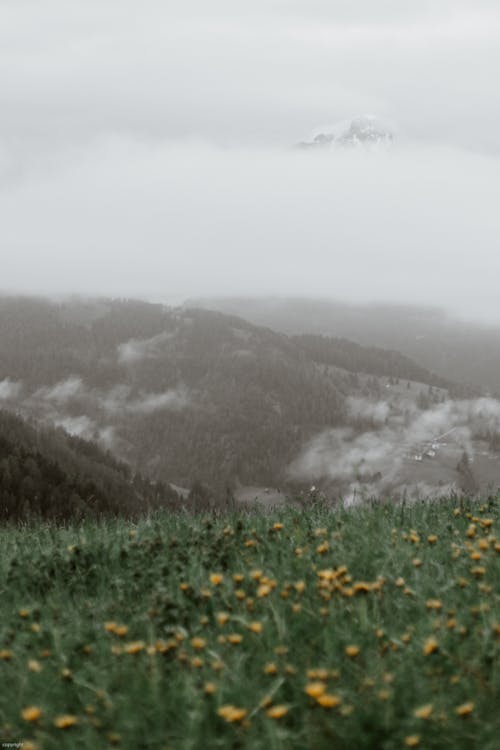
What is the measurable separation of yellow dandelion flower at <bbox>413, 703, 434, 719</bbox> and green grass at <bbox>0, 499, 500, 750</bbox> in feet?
0.27

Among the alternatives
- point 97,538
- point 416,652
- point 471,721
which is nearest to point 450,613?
point 416,652

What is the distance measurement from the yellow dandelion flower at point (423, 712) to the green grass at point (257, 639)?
0.08 metres

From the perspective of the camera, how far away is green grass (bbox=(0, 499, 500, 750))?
15.1ft

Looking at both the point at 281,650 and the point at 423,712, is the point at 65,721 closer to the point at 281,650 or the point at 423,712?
the point at 281,650

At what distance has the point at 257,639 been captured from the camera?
582cm

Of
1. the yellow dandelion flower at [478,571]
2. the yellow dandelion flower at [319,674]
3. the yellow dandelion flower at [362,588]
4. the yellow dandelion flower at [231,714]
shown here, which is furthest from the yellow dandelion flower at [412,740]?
the yellow dandelion flower at [478,571]

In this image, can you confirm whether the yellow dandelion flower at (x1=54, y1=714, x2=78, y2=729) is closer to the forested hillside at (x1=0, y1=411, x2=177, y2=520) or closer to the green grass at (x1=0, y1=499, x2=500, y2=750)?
the green grass at (x1=0, y1=499, x2=500, y2=750)

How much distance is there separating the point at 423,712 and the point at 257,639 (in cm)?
182

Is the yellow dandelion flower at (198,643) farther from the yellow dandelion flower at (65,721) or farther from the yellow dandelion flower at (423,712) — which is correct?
the yellow dandelion flower at (423,712)

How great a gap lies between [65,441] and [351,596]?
475ft

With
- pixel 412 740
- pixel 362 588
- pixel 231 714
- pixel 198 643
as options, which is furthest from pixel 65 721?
pixel 362 588

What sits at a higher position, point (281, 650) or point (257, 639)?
point (281, 650)

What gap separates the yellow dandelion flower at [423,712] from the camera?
4230 millimetres

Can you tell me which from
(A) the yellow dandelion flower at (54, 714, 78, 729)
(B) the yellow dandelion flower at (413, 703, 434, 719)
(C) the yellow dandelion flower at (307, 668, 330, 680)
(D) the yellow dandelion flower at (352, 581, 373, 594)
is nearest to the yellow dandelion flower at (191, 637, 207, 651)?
(C) the yellow dandelion flower at (307, 668, 330, 680)
